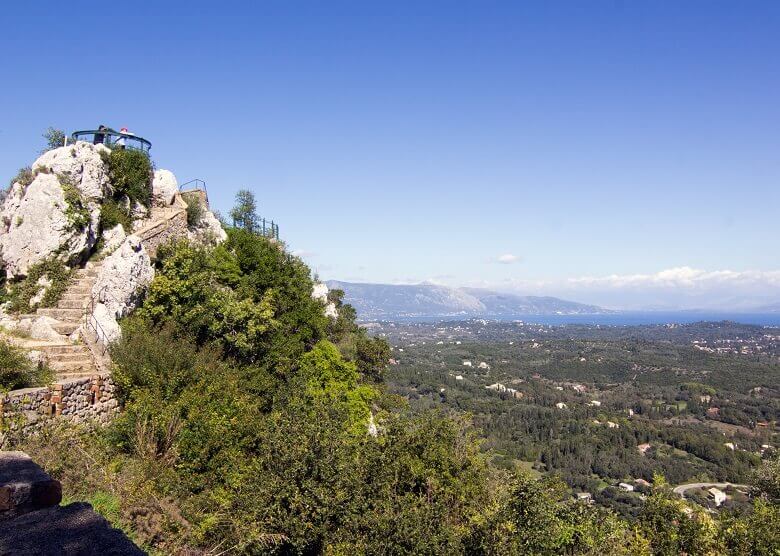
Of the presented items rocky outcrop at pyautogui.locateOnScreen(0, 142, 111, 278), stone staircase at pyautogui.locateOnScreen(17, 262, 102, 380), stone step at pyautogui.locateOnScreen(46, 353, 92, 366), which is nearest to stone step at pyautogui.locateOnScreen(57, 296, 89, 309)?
stone staircase at pyautogui.locateOnScreen(17, 262, 102, 380)

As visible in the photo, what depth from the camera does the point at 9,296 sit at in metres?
15.7

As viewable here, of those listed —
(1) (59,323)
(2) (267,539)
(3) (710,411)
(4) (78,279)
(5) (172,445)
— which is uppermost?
(4) (78,279)

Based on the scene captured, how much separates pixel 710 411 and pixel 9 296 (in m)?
157

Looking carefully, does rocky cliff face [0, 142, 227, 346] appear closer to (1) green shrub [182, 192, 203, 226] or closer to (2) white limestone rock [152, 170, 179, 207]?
(2) white limestone rock [152, 170, 179, 207]

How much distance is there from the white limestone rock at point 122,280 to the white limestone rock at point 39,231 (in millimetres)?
1979

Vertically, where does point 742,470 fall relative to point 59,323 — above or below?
below

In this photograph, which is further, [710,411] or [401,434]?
[710,411]

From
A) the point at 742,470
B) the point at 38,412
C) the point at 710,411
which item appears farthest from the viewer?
the point at 710,411

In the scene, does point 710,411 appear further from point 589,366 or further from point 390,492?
point 390,492

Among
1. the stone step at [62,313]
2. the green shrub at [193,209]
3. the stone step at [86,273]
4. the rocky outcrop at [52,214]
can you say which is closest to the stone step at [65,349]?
the stone step at [62,313]

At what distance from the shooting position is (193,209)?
Result: 78.2 feet

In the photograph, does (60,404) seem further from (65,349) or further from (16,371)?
(65,349)

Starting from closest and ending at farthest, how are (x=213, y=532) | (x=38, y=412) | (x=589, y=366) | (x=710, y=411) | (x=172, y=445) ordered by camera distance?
(x=213, y=532) → (x=38, y=412) → (x=172, y=445) → (x=710, y=411) → (x=589, y=366)

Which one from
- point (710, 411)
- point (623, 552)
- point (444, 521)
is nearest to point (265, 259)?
point (444, 521)
